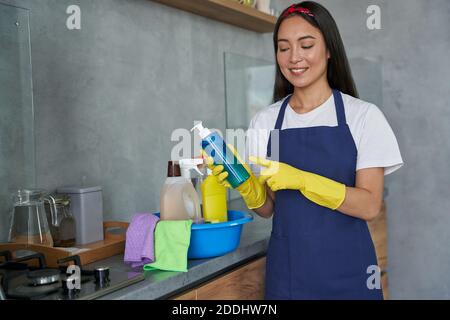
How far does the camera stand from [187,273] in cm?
150

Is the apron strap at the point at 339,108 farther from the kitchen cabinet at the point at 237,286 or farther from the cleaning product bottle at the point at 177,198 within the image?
the kitchen cabinet at the point at 237,286

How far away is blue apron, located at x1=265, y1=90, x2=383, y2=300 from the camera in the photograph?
167 cm

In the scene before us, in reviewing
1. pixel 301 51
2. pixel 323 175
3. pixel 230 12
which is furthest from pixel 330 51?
pixel 230 12

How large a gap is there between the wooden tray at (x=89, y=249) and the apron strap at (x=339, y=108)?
2.92 ft

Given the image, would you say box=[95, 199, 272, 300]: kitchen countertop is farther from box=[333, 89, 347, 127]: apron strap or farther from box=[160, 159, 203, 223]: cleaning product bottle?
box=[333, 89, 347, 127]: apron strap

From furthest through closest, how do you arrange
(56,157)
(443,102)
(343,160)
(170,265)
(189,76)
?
(443,102), (189,76), (56,157), (343,160), (170,265)

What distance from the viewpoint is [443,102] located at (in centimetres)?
314

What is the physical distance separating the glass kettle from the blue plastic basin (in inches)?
18.9

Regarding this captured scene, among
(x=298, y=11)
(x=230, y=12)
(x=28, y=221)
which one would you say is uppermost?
(x=230, y=12)

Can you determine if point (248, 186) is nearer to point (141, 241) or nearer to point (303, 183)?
point (303, 183)

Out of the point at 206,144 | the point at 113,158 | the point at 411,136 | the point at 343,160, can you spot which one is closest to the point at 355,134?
the point at 343,160

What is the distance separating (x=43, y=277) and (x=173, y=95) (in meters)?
1.34

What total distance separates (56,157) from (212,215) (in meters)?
0.63
